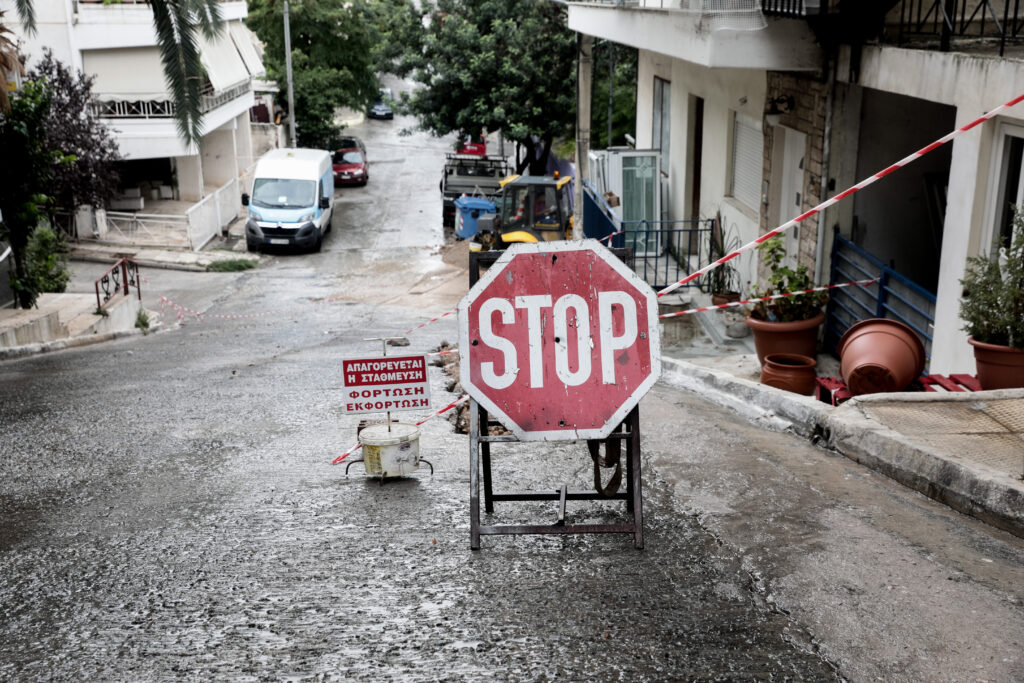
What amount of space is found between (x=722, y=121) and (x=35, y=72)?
18767 mm

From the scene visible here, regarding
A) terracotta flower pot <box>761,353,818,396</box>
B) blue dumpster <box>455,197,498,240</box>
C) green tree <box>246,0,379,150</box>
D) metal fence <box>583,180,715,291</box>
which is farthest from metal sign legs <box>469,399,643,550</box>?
green tree <box>246,0,379,150</box>

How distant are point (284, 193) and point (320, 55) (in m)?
17.8

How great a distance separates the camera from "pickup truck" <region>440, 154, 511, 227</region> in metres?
31.3

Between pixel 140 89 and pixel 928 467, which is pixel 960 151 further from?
pixel 140 89

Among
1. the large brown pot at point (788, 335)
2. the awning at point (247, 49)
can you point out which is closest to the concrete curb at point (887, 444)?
the large brown pot at point (788, 335)

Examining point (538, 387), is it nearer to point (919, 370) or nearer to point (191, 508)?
point (191, 508)

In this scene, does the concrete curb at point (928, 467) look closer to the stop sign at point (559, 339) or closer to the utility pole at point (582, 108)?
the stop sign at point (559, 339)

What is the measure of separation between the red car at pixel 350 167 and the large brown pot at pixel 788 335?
30648mm

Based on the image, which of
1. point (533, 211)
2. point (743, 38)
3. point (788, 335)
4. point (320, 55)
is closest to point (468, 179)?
point (533, 211)

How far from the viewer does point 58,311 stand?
1653 cm

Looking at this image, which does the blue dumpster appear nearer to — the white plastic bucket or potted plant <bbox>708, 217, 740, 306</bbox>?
potted plant <bbox>708, 217, 740, 306</bbox>

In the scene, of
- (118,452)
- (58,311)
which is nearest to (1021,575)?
(118,452)

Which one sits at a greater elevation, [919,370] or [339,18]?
[339,18]

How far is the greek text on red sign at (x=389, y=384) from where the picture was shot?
21.3ft
